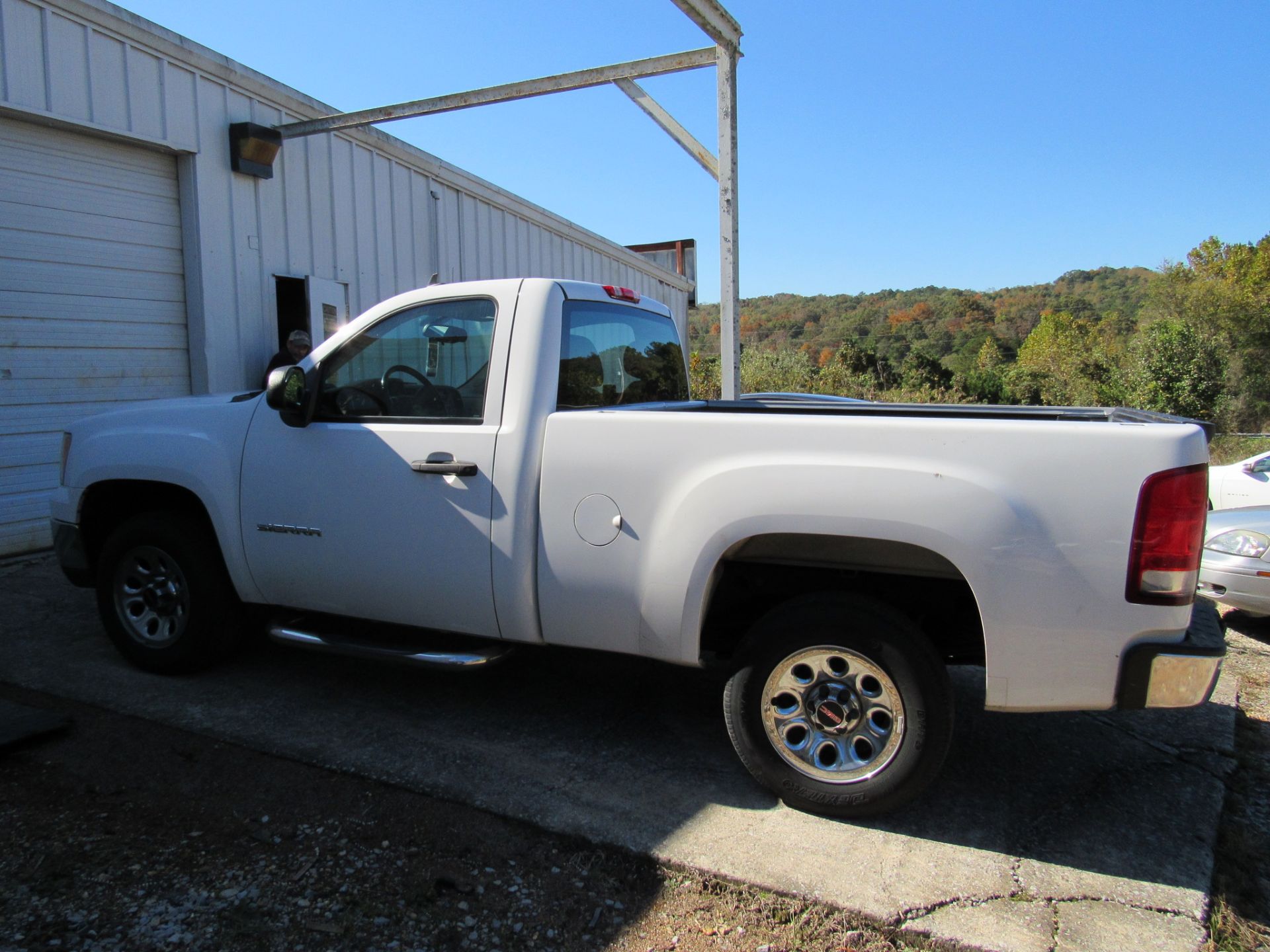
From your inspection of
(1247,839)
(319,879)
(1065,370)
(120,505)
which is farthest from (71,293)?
(1065,370)

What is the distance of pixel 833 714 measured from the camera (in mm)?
3004

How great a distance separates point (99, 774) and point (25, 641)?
2.04 metres

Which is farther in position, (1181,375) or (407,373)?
(1181,375)

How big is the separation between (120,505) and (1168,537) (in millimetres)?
4656

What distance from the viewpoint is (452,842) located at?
9.59 feet

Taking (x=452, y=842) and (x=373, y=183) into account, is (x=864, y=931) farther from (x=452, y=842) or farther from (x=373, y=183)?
(x=373, y=183)

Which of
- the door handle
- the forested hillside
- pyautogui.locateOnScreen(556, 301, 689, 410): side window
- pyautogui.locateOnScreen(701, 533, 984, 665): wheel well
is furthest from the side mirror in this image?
the forested hillside

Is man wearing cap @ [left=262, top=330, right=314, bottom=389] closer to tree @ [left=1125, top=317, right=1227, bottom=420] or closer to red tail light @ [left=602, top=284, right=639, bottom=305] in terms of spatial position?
red tail light @ [left=602, top=284, right=639, bottom=305]

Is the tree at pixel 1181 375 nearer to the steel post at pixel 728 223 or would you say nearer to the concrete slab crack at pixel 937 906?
the steel post at pixel 728 223

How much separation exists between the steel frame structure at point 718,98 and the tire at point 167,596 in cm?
317

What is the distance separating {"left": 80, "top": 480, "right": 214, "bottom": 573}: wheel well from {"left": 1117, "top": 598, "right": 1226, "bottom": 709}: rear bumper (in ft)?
12.6

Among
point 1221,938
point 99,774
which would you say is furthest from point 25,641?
point 1221,938

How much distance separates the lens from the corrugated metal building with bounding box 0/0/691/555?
645 centimetres

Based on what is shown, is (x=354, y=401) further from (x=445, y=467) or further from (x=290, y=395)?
(x=445, y=467)
